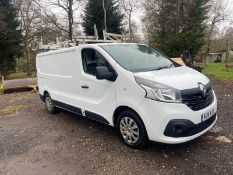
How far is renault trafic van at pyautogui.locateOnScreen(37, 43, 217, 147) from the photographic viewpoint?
13.0ft

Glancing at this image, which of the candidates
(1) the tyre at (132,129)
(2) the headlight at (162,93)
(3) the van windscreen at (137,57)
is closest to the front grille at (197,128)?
(2) the headlight at (162,93)

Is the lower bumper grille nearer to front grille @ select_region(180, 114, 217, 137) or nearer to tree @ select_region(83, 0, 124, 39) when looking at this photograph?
front grille @ select_region(180, 114, 217, 137)

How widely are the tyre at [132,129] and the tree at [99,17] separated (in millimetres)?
21776

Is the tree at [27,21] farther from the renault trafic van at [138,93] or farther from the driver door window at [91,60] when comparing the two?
the driver door window at [91,60]

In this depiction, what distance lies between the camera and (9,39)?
85.1 feet

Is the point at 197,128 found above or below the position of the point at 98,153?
above

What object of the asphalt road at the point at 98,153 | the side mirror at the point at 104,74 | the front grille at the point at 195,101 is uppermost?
the side mirror at the point at 104,74

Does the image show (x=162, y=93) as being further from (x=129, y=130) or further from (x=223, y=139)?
(x=223, y=139)

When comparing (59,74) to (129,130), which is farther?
(59,74)

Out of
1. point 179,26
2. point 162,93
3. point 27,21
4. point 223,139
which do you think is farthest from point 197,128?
point 27,21

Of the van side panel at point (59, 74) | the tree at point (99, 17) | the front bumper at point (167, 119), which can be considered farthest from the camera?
the tree at point (99, 17)

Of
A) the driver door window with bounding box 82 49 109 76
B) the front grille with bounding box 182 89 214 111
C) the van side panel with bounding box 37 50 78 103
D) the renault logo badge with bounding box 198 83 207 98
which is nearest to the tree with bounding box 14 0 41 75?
the van side panel with bounding box 37 50 78 103

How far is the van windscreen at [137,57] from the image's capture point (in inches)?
189

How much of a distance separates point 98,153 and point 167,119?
1500mm
